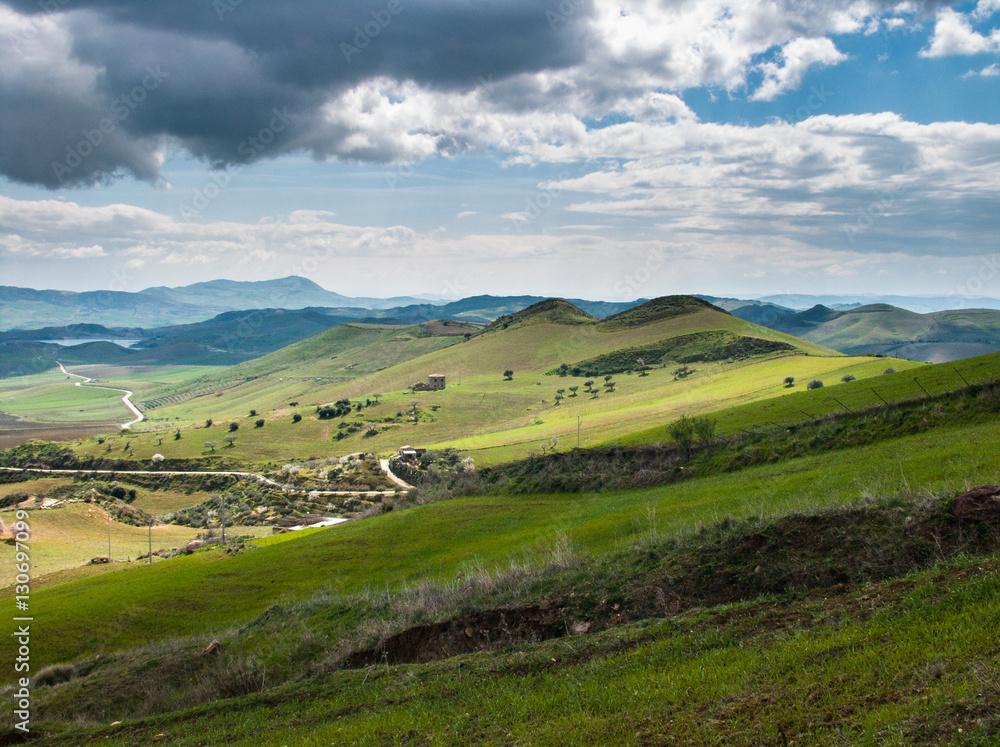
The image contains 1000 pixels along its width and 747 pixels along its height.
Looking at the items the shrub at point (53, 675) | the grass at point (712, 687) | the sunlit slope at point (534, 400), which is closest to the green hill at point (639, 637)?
the grass at point (712, 687)

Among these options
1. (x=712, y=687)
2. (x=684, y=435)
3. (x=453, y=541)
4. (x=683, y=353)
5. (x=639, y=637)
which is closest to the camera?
(x=712, y=687)

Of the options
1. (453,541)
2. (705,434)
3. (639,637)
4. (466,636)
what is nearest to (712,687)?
(639,637)

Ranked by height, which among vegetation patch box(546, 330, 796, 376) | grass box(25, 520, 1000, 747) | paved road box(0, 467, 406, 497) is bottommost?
paved road box(0, 467, 406, 497)

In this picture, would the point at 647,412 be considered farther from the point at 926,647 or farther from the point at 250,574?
the point at 926,647

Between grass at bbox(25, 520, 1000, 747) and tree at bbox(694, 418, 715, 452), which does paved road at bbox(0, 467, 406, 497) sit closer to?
tree at bbox(694, 418, 715, 452)

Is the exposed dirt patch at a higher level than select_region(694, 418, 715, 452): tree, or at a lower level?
lower

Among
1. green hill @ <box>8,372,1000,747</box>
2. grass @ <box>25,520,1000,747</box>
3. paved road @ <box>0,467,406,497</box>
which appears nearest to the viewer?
grass @ <box>25,520,1000,747</box>

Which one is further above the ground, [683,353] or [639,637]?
[683,353]

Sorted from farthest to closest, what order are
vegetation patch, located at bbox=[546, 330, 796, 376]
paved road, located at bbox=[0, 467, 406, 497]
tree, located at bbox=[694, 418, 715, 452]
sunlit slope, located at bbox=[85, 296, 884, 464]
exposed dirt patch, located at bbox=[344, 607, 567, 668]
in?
vegetation patch, located at bbox=[546, 330, 796, 376]
sunlit slope, located at bbox=[85, 296, 884, 464]
paved road, located at bbox=[0, 467, 406, 497]
tree, located at bbox=[694, 418, 715, 452]
exposed dirt patch, located at bbox=[344, 607, 567, 668]

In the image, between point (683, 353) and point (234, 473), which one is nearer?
point (234, 473)

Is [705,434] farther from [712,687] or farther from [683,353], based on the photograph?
[683,353]

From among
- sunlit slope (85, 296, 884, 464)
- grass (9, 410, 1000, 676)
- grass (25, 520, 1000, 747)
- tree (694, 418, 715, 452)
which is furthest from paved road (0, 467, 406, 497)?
grass (25, 520, 1000, 747)

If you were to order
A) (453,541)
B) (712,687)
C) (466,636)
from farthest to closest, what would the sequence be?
(453,541) < (466,636) < (712,687)

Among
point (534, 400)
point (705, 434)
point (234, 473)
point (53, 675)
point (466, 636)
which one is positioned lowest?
point (234, 473)
